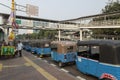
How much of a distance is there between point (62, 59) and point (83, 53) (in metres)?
3.20

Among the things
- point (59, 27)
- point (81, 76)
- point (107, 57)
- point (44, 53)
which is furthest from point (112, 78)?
point (59, 27)

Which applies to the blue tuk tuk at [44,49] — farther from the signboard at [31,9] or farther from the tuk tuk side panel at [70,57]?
the signboard at [31,9]

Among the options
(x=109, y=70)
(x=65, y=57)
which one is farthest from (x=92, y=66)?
(x=65, y=57)

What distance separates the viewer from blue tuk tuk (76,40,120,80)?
9.30 m

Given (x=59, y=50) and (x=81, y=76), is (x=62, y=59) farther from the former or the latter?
(x=81, y=76)

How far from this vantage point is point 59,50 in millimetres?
16391

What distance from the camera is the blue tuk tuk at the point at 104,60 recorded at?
9.30 metres

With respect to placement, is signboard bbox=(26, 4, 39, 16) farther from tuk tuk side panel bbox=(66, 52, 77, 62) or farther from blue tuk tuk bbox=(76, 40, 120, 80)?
blue tuk tuk bbox=(76, 40, 120, 80)

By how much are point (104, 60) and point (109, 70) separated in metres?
0.60

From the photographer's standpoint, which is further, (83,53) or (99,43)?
(83,53)

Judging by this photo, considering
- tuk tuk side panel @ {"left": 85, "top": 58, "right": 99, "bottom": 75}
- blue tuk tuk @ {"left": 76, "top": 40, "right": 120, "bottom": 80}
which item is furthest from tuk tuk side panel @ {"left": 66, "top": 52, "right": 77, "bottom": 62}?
tuk tuk side panel @ {"left": 85, "top": 58, "right": 99, "bottom": 75}

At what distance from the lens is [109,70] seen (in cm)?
947

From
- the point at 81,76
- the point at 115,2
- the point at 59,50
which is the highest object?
the point at 115,2

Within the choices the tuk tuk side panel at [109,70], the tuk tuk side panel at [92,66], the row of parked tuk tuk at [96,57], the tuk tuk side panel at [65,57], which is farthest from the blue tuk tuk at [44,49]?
the tuk tuk side panel at [109,70]
